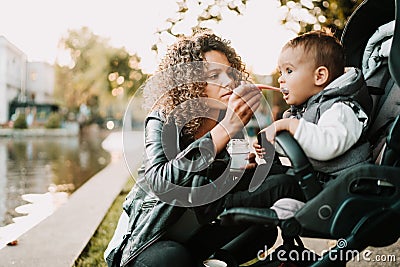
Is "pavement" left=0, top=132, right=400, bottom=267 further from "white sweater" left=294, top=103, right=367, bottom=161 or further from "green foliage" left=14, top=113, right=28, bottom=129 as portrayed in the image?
"green foliage" left=14, top=113, right=28, bottom=129

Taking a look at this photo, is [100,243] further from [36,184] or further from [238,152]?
[36,184]

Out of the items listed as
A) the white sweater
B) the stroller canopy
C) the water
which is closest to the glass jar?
the white sweater

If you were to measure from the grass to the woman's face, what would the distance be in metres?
1.79

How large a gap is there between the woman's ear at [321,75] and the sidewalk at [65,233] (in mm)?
815

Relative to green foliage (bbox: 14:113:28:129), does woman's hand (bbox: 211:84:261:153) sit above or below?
above

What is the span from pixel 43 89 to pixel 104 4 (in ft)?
150

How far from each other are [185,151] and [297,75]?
51 cm

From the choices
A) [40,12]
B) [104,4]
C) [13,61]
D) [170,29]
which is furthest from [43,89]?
[170,29]

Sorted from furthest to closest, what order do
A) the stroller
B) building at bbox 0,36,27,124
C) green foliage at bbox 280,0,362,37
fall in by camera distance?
building at bbox 0,36,27,124, green foliage at bbox 280,0,362,37, the stroller

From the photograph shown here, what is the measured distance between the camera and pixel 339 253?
2020mm

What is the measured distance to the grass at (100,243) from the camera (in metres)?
3.75

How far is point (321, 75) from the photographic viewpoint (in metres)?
2.21

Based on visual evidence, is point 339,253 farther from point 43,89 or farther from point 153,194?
point 43,89

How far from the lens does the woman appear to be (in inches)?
84.0
